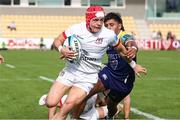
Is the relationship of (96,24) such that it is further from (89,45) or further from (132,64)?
(132,64)

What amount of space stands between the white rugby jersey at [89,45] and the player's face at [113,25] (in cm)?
101

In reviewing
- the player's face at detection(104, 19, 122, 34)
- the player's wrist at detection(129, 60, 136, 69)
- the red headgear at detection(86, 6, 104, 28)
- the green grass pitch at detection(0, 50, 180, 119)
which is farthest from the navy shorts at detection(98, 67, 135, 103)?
the green grass pitch at detection(0, 50, 180, 119)

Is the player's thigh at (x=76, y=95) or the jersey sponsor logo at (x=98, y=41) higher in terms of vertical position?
the jersey sponsor logo at (x=98, y=41)

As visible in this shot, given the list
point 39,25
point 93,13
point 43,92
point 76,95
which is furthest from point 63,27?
point 76,95

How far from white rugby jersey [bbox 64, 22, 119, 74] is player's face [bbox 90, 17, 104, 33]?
91mm

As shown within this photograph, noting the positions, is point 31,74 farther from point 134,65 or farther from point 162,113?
point 134,65

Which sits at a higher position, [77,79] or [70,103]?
[77,79]

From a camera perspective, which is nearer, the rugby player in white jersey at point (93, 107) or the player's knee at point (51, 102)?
the player's knee at point (51, 102)

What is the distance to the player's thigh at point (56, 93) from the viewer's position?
921cm

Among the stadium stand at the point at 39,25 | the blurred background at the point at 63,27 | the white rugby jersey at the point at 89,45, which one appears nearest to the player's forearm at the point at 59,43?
the white rugby jersey at the point at 89,45

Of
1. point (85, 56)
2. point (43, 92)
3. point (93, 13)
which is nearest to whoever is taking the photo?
point (93, 13)

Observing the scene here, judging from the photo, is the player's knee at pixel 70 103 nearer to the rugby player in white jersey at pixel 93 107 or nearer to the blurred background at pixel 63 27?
the rugby player in white jersey at pixel 93 107

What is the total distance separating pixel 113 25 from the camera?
34.5ft

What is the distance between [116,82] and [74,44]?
1.68 m
